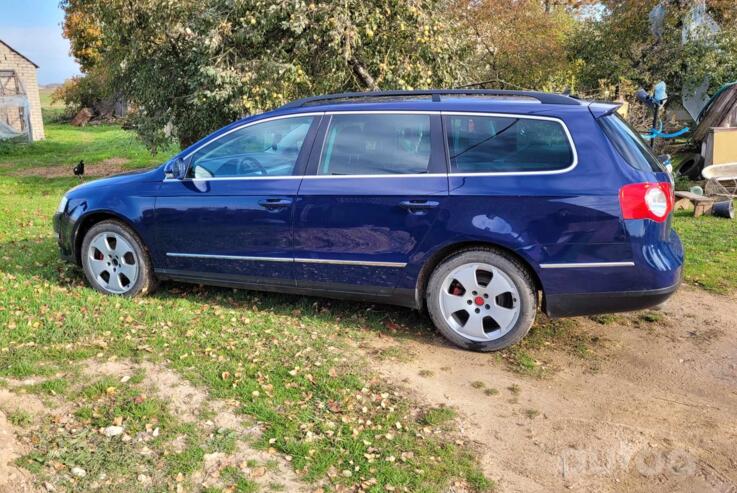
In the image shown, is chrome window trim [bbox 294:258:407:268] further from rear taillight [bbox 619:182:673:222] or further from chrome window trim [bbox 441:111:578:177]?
rear taillight [bbox 619:182:673:222]

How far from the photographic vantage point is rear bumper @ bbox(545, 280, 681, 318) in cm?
425

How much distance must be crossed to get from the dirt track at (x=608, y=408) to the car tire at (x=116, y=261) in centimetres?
224

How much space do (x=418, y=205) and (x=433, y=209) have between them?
0.11 meters

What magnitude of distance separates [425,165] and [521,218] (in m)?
0.78

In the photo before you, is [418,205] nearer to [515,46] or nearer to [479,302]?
[479,302]

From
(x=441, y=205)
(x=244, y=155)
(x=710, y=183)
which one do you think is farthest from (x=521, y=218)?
(x=710, y=183)

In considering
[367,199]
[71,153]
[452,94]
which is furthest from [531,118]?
[71,153]

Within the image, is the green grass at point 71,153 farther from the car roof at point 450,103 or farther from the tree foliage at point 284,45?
the car roof at point 450,103

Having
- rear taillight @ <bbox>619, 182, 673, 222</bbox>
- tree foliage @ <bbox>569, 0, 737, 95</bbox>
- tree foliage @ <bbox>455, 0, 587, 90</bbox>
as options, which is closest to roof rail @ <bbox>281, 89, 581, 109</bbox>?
rear taillight @ <bbox>619, 182, 673, 222</bbox>

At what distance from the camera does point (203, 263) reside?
5.32 metres

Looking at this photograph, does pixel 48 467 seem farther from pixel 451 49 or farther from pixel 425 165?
pixel 451 49

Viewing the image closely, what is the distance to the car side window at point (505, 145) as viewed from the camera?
170 inches

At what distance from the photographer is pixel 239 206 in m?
5.02

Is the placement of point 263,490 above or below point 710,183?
below
